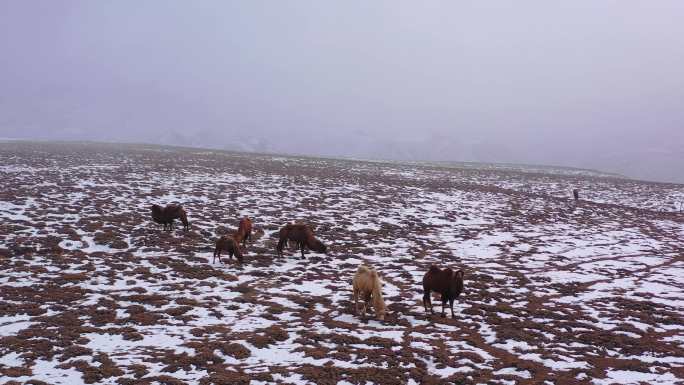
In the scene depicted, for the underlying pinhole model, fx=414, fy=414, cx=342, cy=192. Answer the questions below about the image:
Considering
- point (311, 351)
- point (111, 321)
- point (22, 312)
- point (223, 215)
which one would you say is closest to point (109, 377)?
point (111, 321)

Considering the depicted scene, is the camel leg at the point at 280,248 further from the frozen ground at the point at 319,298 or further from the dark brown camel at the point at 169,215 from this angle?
the dark brown camel at the point at 169,215

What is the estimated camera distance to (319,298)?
12797 mm

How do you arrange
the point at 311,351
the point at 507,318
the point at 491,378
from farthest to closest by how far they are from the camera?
1. the point at 507,318
2. the point at 311,351
3. the point at 491,378

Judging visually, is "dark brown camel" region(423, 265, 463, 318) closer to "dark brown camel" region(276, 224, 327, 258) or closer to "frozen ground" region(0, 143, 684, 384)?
"frozen ground" region(0, 143, 684, 384)

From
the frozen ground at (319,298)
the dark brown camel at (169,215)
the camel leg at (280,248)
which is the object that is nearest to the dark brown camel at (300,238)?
the camel leg at (280,248)

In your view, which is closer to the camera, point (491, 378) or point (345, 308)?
point (491, 378)

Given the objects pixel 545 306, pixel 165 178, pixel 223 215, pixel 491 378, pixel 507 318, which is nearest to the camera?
pixel 491 378

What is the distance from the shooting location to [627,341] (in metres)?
10.4

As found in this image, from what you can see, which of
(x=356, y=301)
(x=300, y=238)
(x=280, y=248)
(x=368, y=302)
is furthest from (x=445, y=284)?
(x=280, y=248)

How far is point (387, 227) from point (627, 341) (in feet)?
46.6

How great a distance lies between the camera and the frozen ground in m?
8.57

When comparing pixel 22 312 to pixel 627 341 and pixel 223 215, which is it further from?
pixel 627 341

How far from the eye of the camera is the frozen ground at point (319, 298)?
8.57 meters

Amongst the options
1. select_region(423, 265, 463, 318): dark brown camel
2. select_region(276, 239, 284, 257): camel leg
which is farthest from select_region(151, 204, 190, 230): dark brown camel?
select_region(423, 265, 463, 318): dark brown camel
